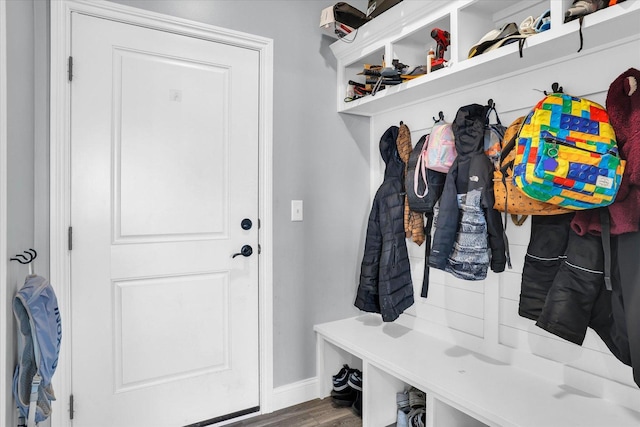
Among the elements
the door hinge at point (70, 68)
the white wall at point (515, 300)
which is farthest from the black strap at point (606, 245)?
the door hinge at point (70, 68)

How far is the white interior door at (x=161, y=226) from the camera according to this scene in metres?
1.70

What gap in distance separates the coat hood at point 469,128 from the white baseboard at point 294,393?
158cm

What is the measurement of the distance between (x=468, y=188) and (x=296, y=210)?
980 millimetres

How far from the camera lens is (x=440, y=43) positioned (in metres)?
1.79

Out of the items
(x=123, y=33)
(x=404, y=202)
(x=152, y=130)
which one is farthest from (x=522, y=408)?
(x=123, y=33)

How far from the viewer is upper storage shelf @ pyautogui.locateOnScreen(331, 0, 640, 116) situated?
1.25 meters

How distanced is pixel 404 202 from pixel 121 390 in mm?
1730

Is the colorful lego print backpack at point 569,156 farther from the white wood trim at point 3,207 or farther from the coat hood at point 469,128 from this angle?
the white wood trim at point 3,207

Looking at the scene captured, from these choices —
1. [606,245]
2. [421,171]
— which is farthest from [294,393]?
[606,245]

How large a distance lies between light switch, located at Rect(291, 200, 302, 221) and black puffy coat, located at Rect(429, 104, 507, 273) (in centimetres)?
84

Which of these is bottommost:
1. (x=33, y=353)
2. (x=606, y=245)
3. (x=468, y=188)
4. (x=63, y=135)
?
(x=33, y=353)

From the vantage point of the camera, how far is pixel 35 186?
159cm

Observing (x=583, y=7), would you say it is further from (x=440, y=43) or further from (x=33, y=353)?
(x=33, y=353)

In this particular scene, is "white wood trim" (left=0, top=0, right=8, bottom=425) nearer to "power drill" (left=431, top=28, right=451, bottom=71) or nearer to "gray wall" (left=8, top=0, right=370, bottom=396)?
"gray wall" (left=8, top=0, right=370, bottom=396)
